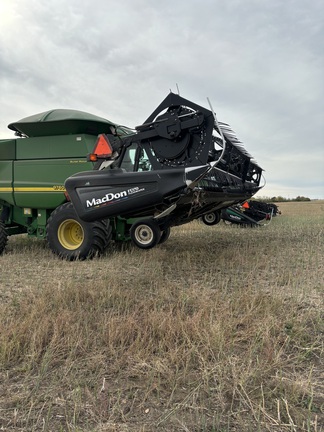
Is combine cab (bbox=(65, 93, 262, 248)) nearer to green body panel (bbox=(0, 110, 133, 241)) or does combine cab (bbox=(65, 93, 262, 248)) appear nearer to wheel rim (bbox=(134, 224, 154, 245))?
wheel rim (bbox=(134, 224, 154, 245))

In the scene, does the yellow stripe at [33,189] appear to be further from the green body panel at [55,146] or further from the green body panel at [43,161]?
A: the green body panel at [55,146]

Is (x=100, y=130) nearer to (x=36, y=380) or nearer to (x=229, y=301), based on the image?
(x=229, y=301)

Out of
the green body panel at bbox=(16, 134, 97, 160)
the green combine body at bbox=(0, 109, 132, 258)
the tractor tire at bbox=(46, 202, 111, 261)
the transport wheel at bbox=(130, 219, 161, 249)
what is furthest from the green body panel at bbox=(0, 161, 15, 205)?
the transport wheel at bbox=(130, 219, 161, 249)

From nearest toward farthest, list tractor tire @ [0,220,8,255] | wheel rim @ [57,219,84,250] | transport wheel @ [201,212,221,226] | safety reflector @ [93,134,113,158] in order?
safety reflector @ [93,134,113,158]
wheel rim @ [57,219,84,250]
tractor tire @ [0,220,8,255]
transport wheel @ [201,212,221,226]

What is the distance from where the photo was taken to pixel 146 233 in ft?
15.3

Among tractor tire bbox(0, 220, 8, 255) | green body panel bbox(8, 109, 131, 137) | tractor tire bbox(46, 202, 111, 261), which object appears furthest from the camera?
tractor tire bbox(0, 220, 8, 255)

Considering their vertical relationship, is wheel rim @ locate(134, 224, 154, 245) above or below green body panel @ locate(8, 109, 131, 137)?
below

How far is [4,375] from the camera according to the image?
6.83ft

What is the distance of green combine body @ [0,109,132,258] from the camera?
20.0 ft

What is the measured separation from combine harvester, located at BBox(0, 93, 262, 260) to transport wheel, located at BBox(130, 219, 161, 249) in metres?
0.01

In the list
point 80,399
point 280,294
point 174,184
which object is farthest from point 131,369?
point 174,184

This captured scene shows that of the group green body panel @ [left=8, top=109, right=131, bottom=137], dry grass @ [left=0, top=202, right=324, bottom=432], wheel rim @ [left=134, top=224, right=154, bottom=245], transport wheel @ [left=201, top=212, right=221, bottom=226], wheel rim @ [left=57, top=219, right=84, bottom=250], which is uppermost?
green body panel @ [left=8, top=109, right=131, bottom=137]

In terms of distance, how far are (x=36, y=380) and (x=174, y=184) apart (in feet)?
7.06

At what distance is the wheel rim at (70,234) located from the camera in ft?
19.4
